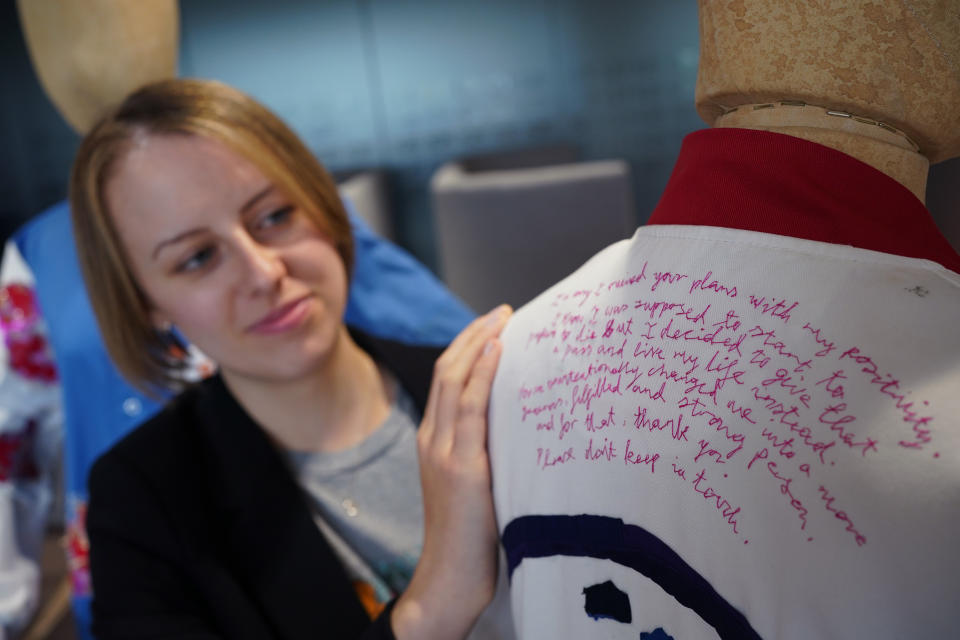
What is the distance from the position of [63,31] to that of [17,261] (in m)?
0.49

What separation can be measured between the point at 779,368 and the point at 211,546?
0.58 meters

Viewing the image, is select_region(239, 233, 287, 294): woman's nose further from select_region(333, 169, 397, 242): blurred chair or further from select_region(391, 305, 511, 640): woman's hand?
select_region(333, 169, 397, 242): blurred chair

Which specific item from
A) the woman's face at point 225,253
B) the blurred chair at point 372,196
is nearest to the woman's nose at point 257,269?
the woman's face at point 225,253

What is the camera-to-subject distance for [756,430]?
1.16 feet

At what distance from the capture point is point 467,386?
0.52m

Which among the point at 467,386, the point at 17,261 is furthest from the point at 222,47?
the point at 467,386

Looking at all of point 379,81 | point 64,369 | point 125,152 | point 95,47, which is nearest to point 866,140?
point 125,152

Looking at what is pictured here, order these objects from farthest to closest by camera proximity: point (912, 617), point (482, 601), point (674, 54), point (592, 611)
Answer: point (674, 54)
point (482, 601)
point (592, 611)
point (912, 617)

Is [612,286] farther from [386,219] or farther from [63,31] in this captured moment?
[386,219]

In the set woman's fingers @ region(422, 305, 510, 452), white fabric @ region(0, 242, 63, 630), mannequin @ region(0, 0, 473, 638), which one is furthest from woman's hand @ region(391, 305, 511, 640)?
white fabric @ region(0, 242, 63, 630)

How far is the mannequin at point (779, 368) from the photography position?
0.31 meters

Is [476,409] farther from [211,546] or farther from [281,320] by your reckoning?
[211,546]

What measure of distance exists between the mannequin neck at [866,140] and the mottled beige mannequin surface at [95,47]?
2.60 ft

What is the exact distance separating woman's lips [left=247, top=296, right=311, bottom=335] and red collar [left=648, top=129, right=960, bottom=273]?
403 millimetres
